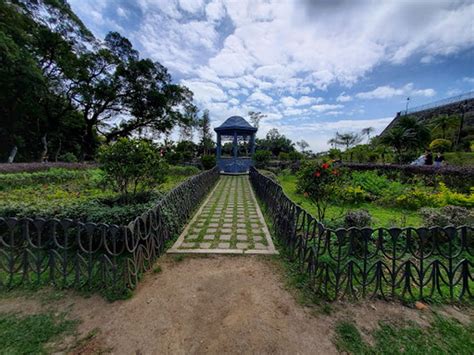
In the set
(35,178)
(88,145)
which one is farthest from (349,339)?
(88,145)

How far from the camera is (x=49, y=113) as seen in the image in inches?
755

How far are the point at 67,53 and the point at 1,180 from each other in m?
15.2

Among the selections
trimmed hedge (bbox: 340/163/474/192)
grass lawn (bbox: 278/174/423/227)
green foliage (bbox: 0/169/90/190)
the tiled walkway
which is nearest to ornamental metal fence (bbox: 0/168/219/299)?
the tiled walkway

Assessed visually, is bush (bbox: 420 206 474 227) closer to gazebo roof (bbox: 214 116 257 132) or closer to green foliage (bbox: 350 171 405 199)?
green foliage (bbox: 350 171 405 199)

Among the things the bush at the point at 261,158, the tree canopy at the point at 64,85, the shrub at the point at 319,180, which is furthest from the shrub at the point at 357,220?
the tree canopy at the point at 64,85

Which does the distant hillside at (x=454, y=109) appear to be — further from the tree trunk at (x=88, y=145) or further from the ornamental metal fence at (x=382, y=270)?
the tree trunk at (x=88, y=145)

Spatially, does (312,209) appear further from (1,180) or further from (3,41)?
(3,41)

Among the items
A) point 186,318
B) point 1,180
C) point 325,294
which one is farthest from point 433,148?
point 1,180

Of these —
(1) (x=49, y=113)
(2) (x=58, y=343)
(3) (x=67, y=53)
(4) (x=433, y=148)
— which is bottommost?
(2) (x=58, y=343)

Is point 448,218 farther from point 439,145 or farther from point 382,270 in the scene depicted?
point 439,145

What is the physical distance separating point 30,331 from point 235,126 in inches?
584

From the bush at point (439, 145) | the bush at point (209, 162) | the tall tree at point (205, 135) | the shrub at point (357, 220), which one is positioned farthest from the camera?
the tall tree at point (205, 135)

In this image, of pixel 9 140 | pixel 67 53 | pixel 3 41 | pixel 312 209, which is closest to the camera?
pixel 312 209

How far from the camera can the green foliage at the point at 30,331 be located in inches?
67.6
